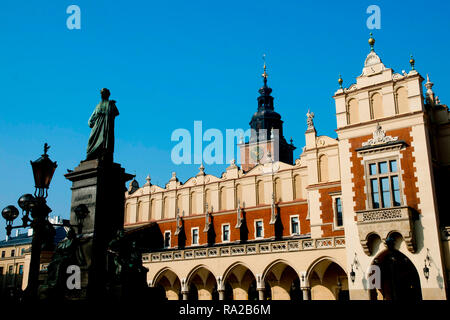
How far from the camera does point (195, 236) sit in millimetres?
42281

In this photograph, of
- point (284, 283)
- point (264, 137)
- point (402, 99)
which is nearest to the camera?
point (402, 99)

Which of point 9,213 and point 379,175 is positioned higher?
point 379,175

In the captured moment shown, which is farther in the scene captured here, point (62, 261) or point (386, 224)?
point (386, 224)

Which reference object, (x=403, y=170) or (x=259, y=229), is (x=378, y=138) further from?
(x=259, y=229)

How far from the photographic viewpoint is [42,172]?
10430 mm

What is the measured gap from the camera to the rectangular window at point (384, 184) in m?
24.5

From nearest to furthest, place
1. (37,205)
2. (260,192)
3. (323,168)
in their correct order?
(37,205), (323,168), (260,192)

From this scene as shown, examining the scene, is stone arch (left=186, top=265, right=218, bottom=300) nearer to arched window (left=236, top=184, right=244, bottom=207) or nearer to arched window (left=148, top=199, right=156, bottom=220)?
arched window (left=236, top=184, right=244, bottom=207)

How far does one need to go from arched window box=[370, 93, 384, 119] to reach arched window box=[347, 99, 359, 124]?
90 cm

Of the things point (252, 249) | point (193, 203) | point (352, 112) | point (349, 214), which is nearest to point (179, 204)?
point (193, 203)

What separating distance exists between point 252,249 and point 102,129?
2027cm

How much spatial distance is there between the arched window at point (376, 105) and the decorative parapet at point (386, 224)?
5.58 m
